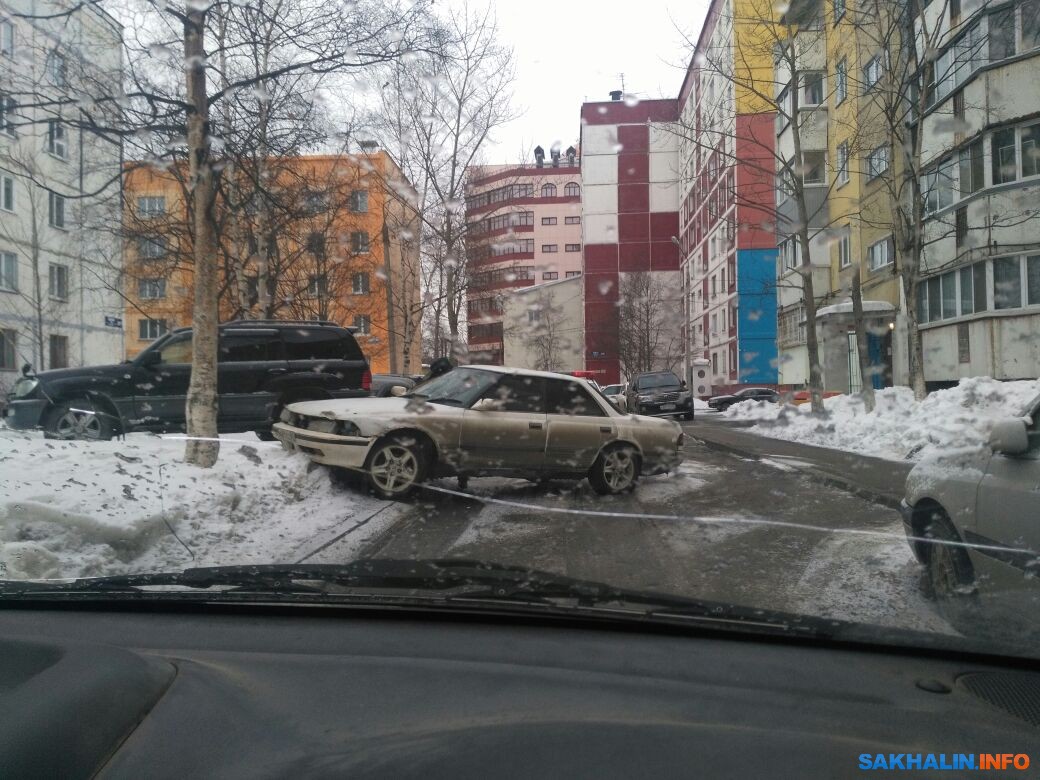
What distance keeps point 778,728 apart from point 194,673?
1.38 metres

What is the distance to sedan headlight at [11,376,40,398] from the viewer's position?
4.62 metres

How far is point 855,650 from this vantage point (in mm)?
2062

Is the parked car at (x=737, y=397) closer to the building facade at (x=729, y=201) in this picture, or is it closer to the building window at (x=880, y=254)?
the building facade at (x=729, y=201)

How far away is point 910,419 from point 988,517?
249 centimetres

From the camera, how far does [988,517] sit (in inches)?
124

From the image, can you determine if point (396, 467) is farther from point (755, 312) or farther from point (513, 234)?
point (755, 312)

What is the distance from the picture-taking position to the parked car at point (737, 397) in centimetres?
884

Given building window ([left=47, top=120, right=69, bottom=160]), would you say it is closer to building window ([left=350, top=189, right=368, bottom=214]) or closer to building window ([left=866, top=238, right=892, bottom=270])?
building window ([left=350, top=189, right=368, bottom=214])

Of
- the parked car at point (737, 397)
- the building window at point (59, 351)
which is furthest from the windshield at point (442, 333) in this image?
the parked car at point (737, 397)

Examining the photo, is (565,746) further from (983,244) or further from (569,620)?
(983,244)

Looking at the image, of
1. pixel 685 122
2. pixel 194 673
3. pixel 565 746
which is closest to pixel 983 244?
pixel 685 122

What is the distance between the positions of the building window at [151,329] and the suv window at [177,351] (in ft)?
0.46

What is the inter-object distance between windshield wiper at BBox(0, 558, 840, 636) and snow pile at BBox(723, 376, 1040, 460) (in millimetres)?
1988

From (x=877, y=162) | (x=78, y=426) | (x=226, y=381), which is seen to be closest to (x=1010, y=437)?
(x=877, y=162)
